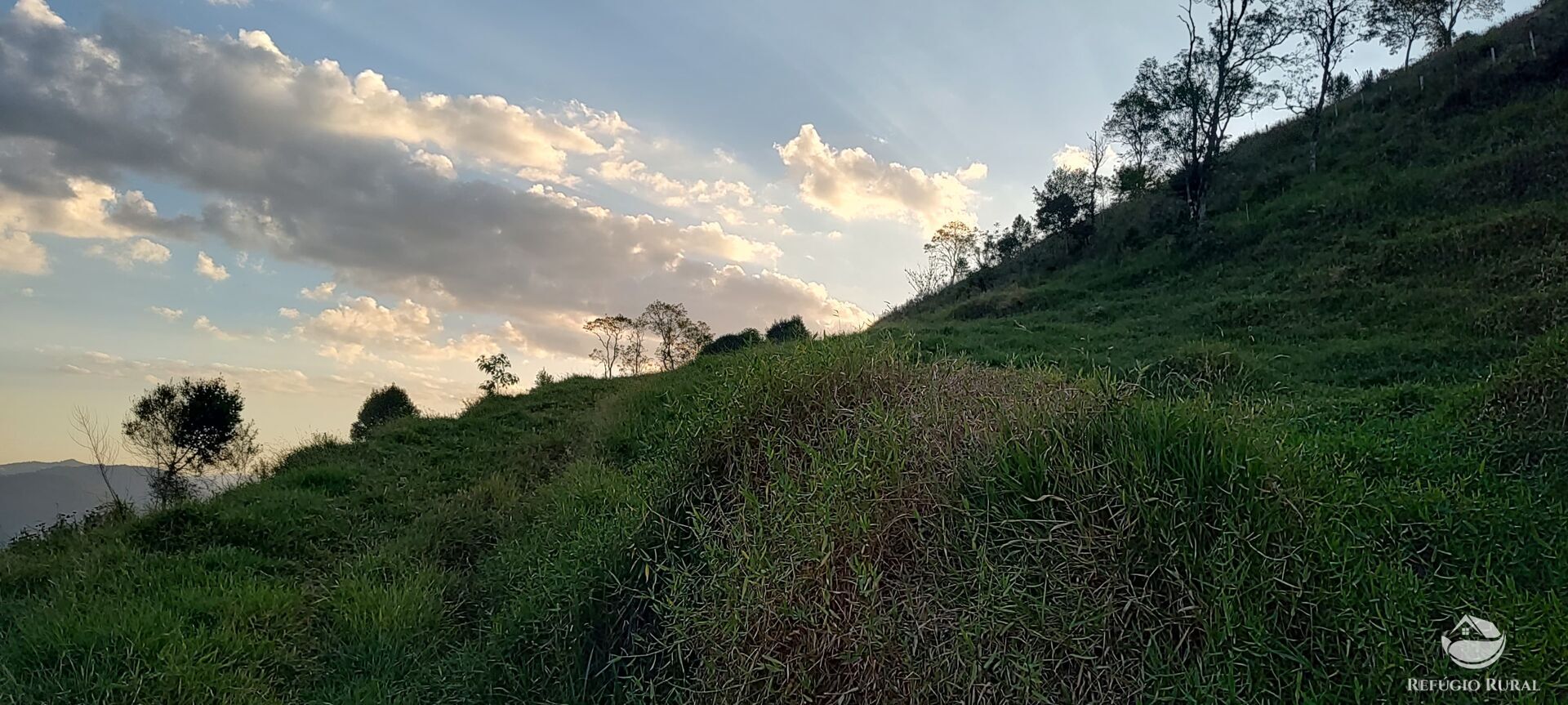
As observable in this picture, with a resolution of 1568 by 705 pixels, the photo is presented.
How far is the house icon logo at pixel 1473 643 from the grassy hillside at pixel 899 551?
5cm

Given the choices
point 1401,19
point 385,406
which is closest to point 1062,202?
point 1401,19

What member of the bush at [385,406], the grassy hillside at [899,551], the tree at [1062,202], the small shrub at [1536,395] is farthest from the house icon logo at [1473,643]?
the tree at [1062,202]

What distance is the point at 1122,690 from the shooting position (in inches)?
137

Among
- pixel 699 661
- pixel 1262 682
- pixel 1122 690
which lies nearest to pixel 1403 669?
pixel 1262 682

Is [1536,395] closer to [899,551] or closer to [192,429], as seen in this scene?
[899,551]

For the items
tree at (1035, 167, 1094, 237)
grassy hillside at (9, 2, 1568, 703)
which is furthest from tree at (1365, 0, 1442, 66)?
grassy hillside at (9, 2, 1568, 703)

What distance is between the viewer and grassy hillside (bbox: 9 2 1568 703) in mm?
3553

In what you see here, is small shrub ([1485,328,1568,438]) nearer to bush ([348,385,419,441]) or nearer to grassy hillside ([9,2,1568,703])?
grassy hillside ([9,2,1568,703])

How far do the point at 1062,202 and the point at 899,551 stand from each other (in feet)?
98.3

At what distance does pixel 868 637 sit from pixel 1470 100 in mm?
26623

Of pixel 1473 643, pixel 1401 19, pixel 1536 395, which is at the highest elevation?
pixel 1401 19

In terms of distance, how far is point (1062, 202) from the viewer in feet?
104

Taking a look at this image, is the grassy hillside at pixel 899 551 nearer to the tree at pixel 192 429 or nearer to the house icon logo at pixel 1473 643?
the house icon logo at pixel 1473 643

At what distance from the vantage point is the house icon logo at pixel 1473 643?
3.17 metres
